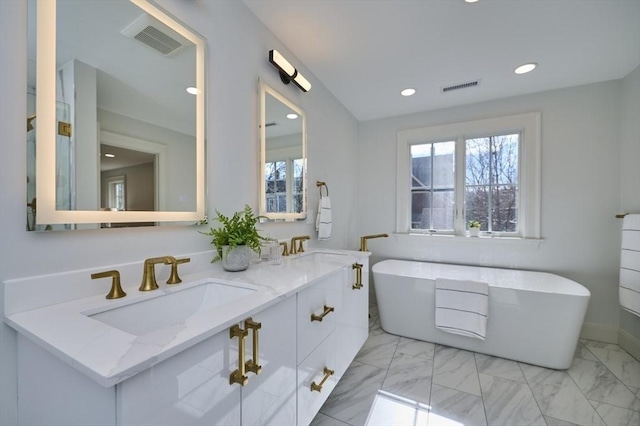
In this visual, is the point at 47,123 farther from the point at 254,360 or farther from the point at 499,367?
the point at 499,367

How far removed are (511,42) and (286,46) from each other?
1.68m

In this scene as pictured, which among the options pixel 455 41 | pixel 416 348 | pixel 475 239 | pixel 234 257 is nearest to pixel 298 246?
pixel 234 257

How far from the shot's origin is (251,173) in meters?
1.60

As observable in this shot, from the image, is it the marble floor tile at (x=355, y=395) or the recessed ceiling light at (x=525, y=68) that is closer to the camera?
the marble floor tile at (x=355, y=395)

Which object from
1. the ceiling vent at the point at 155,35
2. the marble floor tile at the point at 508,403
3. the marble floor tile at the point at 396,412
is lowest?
the marble floor tile at the point at 508,403

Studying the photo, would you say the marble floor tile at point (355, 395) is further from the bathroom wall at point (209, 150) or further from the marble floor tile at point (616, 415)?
the marble floor tile at point (616, 415)

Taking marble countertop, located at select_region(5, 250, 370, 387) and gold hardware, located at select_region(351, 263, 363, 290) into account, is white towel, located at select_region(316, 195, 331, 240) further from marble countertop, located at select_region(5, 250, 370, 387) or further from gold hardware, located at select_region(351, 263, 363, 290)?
marble countertop, located at select_region(5, 250, 370, 387)

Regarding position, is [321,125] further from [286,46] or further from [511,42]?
[511,42]

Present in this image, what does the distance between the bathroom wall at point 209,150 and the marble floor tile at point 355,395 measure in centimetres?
114

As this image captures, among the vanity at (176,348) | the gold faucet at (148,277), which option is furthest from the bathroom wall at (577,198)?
the gold faucet at (148,277)

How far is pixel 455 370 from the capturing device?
6.48 feet

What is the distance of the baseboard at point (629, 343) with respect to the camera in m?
2.12

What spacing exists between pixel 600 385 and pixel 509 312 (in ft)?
2.13

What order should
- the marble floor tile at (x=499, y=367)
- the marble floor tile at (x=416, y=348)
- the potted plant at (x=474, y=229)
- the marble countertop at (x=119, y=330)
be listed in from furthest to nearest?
the potted plant at (x=474, y=229), the marble floor tile at (x=416, y=348), the marble floor tile at (x=499, y=367), the marble countertop at (x=119, y=330)
